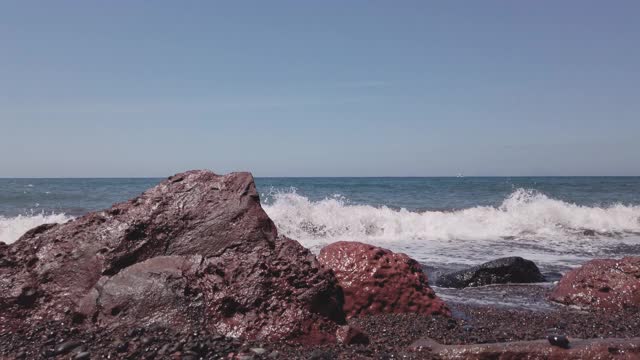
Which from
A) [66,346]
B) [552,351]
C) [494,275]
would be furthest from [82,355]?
[494,275]

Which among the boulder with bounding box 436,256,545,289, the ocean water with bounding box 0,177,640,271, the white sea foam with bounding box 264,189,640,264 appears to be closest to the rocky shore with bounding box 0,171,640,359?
the boulder with bounding box 436,256,545,289

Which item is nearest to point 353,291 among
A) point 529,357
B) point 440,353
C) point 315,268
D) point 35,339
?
point 315,268

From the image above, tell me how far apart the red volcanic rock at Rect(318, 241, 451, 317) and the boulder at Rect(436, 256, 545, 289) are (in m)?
2.04

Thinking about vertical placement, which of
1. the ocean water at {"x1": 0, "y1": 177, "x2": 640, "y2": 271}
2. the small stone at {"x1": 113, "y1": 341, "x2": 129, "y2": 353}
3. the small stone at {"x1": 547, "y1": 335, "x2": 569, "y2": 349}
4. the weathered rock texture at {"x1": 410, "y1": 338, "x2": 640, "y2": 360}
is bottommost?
the ocean water at {"x1": 0, "y1": 177, "x2": 640, "y2": 271}

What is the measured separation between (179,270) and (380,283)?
2123mm

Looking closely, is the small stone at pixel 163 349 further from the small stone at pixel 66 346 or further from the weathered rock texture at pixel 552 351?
the weathered rock texture at pixel 552 351

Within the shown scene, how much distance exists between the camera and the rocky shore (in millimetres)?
3846

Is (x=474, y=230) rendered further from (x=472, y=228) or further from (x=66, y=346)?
(x=66, y=346)

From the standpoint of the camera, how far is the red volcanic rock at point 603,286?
643cm

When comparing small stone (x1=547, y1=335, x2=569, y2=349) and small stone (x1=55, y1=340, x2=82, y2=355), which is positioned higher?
small stone (x1=547, y1=335, x2=569, y2=349)

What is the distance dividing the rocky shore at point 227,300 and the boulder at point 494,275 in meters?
1.44

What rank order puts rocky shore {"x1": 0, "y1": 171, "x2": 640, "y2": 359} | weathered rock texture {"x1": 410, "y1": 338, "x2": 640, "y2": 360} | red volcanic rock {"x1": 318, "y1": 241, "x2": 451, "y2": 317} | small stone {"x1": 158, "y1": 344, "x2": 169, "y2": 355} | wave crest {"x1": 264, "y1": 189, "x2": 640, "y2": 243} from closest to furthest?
weathered rock texture {"x1": 410, "y1": 338, "x2": 640, "y2": 360}, small stone {"x1": 158, "y1": 344, "x2": 169, "y2": 355}, rocky shore {"x1": 0, "y1": 171, "x2": 640, "y2": 359}, red volcanic rock {"x1": 318, "y1": 241, "x2": 451, "y2": 317}, wave crest {"x1": 264, "y1": 189, "x2": 640, "y2": 243}

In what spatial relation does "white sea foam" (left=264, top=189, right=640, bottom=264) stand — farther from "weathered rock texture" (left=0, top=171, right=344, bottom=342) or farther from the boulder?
"weathered rock texture" (left=0, top=171, right=344, bottom=342)

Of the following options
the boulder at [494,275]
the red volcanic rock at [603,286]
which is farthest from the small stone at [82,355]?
the red volcanic rock at [603,286]
